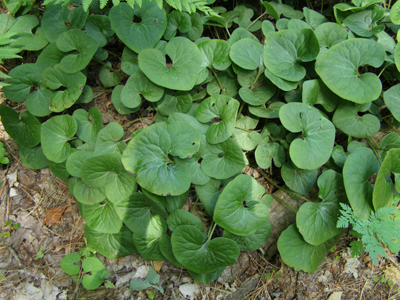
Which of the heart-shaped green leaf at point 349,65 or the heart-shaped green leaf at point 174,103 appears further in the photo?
the heart-shaped green leaf at point 174,103

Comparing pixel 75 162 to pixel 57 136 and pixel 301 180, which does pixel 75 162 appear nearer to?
pixel 57 136

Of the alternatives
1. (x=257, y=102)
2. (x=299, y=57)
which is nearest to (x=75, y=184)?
(x=257, y=102)

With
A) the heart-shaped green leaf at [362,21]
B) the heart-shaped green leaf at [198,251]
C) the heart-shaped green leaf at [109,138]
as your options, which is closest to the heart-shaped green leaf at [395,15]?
the heart-shaped green leaf at [362,21]

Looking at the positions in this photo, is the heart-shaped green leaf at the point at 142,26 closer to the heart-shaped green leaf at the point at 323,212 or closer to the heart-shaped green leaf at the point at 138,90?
the heart-shaped green leaf at the point at 138,90

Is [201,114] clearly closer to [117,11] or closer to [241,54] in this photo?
[241,54]

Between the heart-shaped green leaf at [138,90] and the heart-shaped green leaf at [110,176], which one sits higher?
the heart-shaped green leaf at [138,90]

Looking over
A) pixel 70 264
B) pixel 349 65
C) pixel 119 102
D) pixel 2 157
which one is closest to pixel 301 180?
pixel 349 65

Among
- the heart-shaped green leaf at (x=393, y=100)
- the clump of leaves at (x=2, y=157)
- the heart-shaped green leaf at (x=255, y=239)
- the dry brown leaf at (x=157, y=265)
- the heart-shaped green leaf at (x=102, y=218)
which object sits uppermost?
the heart-shaped green leaf at (x=393, y=100)
